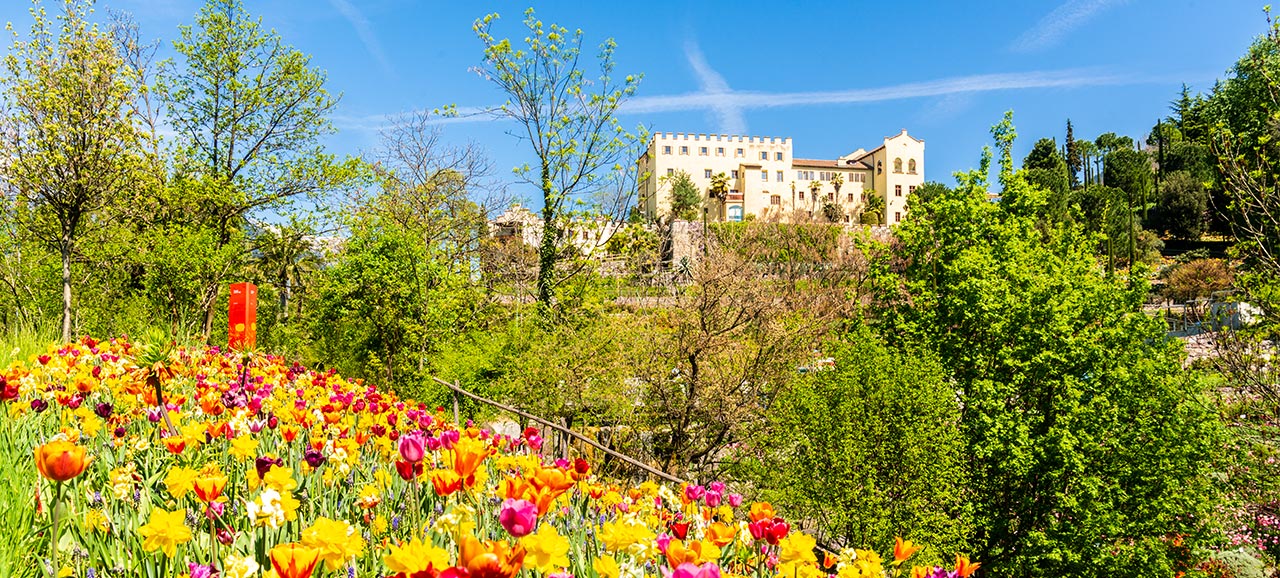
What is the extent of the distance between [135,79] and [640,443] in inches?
446

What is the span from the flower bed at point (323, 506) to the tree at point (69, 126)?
8939mm

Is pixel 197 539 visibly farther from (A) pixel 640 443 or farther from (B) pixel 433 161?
(B) pixel 433 161

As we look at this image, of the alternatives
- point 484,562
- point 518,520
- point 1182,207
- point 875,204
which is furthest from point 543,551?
point 875,204

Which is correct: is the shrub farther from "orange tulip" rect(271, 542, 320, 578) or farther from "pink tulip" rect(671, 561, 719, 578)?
"orange tulip" rect(271, 542, 320, 578)

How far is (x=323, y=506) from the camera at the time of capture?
2.36m

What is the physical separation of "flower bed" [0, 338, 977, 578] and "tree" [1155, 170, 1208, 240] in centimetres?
6157

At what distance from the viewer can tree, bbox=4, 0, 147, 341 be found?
1090 centimetres

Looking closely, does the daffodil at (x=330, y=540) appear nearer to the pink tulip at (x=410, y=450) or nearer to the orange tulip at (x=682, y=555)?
the pink tulip at (x=410, y=450)

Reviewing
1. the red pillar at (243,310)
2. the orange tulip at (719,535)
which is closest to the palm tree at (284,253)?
Result: the red pillar at (243,310)

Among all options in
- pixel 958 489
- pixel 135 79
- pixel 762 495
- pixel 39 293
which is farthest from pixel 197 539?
pixel 39 293

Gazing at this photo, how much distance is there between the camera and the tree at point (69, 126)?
10898 millimetres

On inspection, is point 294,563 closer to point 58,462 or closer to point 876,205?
point 58,462

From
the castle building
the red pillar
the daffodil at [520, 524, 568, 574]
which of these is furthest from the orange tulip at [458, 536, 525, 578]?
the castle building

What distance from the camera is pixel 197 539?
2.04m
